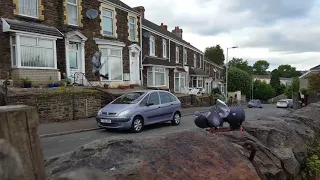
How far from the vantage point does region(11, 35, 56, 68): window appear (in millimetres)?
16062

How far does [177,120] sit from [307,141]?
9798mm

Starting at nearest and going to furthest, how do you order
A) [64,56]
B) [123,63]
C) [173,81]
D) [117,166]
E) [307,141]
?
[117,166]
[307,141]
[64,56]
[123,63]
[173,81]

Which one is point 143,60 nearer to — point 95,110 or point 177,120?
point 95,110

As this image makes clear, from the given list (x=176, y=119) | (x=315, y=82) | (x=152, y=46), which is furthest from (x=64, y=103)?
(x=315, y=82)

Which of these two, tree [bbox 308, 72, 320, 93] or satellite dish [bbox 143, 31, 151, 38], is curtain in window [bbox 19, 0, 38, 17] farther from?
tree [bbox 308, 72, 320, 93]

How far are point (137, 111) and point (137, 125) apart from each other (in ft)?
1.86

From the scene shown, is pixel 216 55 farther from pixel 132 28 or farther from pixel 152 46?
pixel 132 28

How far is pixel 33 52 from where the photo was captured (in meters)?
16.9

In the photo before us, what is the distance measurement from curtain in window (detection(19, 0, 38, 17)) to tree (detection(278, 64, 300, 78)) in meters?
137

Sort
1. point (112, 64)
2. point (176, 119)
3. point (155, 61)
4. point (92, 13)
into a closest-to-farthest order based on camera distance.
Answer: point (176, 119) < point (92, 13) < point (112, 64) < point (155, 61)

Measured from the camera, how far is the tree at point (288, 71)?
141125mm

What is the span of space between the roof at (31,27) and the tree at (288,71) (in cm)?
13679

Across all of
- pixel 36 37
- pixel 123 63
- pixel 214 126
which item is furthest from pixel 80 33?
pixel 214 126

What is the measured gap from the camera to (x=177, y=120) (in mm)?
14328
